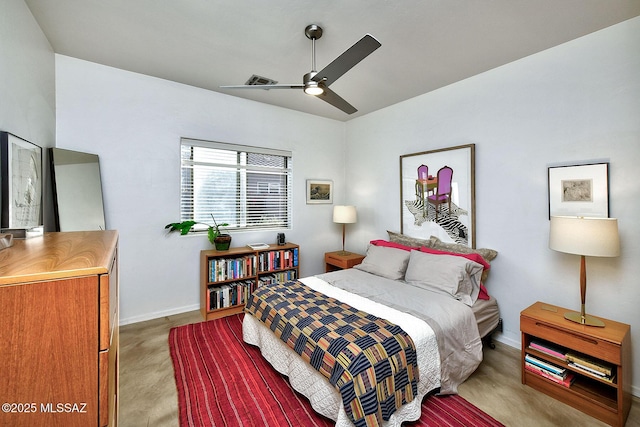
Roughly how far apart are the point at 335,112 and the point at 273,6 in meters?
2.34

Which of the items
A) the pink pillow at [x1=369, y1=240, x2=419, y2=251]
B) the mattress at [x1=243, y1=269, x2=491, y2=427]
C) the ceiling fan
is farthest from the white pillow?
the ceiling fan

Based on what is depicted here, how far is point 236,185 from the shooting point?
3.78 m

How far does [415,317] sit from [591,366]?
3.98ft

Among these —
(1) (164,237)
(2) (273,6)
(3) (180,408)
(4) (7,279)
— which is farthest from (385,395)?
(1) (164,237)

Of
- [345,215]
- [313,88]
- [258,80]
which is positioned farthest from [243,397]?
[258,80]

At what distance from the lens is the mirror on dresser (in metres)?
2.43

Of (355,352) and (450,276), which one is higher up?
(450,276)

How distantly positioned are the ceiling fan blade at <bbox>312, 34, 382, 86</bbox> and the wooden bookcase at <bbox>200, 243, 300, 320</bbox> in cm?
229

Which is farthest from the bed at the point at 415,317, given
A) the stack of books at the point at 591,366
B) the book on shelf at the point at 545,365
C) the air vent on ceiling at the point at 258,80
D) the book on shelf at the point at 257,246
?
the air vent on ceiling at the point at 258,80

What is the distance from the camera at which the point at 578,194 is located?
7.57ft

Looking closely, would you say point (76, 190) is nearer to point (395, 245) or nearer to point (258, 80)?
point (258, 80)

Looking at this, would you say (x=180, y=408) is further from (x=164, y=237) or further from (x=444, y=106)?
(x=444, y=106)

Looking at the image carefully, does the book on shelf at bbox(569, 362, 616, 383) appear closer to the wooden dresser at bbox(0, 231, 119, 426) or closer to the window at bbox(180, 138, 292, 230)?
the wooden dresser at bbox(0, 231, 119, 426)

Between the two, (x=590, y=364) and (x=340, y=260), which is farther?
(x=340, y=260)
